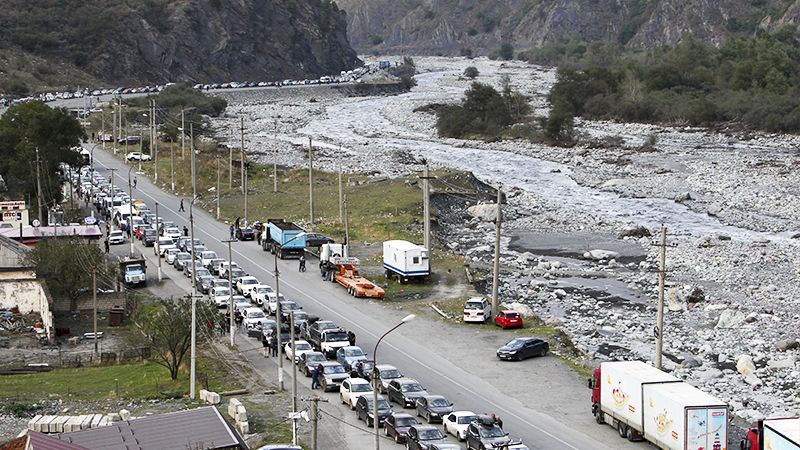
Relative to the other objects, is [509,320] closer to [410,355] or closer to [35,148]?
[410,355]

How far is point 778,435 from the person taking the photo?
3016 centimetres

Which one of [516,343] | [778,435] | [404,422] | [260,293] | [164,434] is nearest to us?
[778,435]

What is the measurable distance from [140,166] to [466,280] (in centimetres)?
5020

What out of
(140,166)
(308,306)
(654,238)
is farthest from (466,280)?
(140,166)

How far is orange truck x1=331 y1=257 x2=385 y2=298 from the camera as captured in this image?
180 feet

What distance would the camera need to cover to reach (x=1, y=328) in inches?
1993

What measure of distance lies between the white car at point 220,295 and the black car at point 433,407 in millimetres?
16791

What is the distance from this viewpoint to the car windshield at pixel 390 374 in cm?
3984

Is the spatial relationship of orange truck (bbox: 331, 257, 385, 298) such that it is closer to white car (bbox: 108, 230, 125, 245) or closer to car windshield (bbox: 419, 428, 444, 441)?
white car (bbox: 108, 230, 125, 245)

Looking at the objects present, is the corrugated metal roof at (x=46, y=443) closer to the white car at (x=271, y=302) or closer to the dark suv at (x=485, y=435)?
the dark suv at (x=485, y=435)

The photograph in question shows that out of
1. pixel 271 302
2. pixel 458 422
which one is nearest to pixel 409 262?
pixel 271 302

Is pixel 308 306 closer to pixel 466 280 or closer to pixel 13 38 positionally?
pixel 466 280

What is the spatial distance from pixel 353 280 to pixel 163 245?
13461 mm

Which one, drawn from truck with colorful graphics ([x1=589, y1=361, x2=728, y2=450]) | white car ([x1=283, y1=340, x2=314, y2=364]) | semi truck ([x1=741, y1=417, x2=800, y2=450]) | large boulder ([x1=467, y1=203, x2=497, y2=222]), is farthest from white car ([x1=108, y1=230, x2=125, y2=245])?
semi truck ([x1=741, y1=417, x2=800, y2=450])
